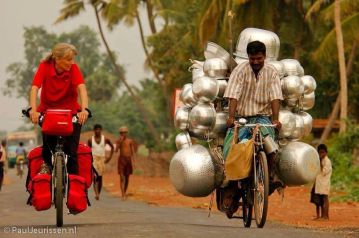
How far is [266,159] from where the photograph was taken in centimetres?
1009

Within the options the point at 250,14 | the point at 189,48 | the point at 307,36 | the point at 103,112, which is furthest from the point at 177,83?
the point at 103,112

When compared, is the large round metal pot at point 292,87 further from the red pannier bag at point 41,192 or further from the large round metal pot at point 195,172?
the red pannier bag at point 41,192

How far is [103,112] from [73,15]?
46.2 metres

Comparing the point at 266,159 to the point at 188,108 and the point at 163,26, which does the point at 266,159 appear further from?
the point at 163,26

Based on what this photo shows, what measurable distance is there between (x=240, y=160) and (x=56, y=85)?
2199 mm

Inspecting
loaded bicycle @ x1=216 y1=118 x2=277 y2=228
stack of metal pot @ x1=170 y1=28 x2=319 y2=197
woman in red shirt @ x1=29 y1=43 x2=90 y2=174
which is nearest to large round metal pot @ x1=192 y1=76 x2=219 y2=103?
stack of metal pot @ x1=170 y1=28 x2=319 y2=197

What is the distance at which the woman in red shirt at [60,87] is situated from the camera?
10625 millimetres

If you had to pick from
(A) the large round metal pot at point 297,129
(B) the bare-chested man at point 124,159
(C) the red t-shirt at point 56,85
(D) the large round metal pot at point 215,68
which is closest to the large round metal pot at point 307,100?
(A) the large round metal pot at point 297,129

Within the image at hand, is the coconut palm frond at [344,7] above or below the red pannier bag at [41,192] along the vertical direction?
above

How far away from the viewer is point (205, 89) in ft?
36.6

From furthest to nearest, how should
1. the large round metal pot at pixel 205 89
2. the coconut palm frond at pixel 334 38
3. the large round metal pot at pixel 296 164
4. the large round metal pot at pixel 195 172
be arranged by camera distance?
the coconut palm frond at pixel 334 38 → the large round metal pot at pixel 205 89 → the large round metal pot at pixel 195 172 → the large round metal pot at pixel 296 164

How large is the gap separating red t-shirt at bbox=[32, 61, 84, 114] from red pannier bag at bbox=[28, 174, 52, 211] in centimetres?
76

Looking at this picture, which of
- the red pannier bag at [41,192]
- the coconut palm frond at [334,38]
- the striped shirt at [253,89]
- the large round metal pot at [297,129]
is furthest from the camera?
the coconut palm frond at [334,38]

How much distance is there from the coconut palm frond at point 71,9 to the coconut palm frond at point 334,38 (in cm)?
2202
